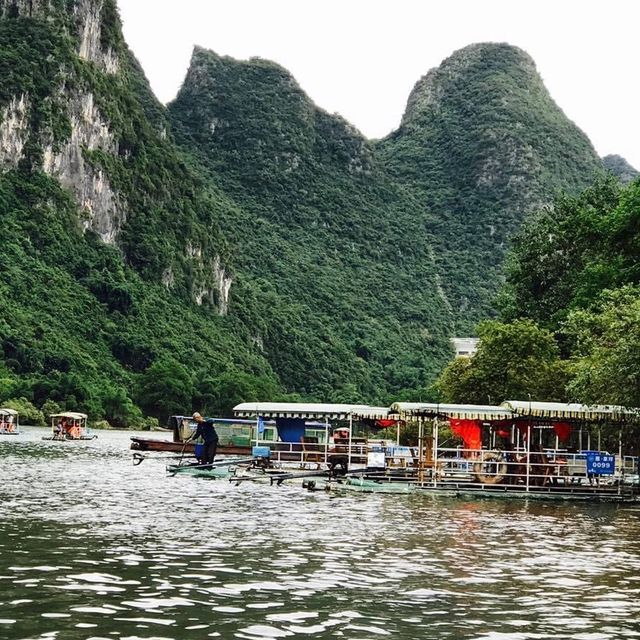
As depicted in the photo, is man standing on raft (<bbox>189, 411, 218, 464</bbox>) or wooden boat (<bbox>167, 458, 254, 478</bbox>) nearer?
man standing on raft (<bbox>189, 411, 218, 464</bbox>)

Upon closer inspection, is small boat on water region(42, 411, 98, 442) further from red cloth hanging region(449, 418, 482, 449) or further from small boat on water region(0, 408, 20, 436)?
red cloth hanging region(449, 418, 482, 449)

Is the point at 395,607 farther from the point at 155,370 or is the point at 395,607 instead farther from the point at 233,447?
the point at 155,370

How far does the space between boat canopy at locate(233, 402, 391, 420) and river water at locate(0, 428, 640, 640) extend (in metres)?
11.9

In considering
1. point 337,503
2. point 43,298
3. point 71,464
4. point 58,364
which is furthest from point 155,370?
point 337,503

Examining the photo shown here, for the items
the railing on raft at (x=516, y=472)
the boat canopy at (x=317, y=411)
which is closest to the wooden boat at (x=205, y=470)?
the boat canopy at (x=317, y=411)

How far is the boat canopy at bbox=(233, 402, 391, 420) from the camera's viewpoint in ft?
136

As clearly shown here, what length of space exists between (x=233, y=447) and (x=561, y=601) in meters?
55.4

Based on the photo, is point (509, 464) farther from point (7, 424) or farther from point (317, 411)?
point (7, 424)

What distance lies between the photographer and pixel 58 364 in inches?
5817

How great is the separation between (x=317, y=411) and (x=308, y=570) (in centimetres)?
2775

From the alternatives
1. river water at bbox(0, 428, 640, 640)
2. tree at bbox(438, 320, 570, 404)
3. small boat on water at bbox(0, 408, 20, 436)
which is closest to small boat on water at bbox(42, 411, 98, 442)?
small boat on water at bbox(0, 408, 20, 436)

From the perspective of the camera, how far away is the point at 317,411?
44.0m

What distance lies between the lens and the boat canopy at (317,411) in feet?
136

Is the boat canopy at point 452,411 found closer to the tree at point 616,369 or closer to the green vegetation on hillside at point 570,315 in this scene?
the green vegetation on hillside at point 570,315
